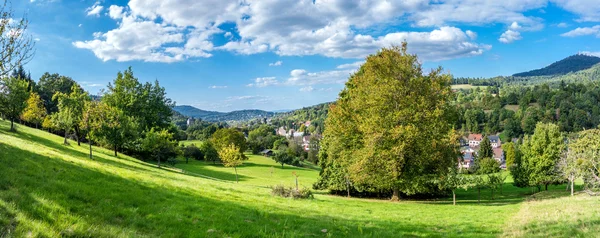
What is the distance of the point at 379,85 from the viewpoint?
88.3 feet

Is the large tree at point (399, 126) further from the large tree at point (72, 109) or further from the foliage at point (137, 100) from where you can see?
the foliage at point (137, 100)

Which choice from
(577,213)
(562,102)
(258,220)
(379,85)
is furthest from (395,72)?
(562,102)

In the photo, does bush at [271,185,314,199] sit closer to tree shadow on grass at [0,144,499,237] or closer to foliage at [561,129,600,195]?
tree shadow on grass at [0,144,499,237]

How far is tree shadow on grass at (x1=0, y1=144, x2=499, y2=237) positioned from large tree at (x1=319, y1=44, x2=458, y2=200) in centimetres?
1220

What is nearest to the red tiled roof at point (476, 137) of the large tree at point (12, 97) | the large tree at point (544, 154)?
the large tree at point (544, 154)

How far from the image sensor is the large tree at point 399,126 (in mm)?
24938

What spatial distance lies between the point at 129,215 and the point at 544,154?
181ft

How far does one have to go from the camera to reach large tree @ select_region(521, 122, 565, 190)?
147ft

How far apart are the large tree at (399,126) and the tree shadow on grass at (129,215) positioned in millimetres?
12198

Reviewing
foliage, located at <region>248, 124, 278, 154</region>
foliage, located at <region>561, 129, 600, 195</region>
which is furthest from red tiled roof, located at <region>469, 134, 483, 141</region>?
foliage, located at <region>561, 129, 600, 195</region>

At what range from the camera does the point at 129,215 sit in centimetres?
845

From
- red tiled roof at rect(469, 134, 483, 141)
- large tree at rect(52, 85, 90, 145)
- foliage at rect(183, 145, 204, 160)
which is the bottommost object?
foliage at rect(183, 145, 204, 160)

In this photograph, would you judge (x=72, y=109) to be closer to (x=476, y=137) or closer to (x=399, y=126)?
(x=399, y=126)

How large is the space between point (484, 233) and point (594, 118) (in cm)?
22223
